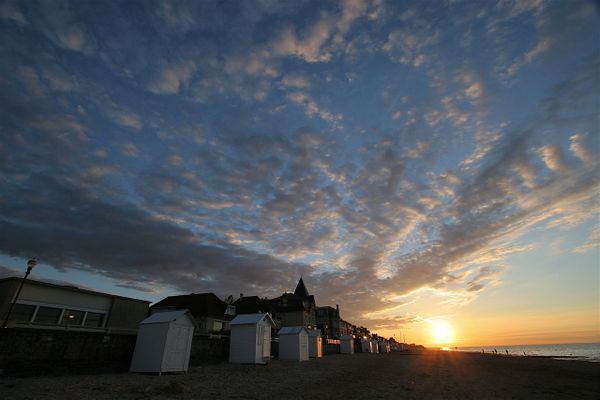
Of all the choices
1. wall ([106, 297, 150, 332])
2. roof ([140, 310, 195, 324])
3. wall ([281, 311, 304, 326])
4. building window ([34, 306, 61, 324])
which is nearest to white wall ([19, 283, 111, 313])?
building window ([34, 306, 61, 324])

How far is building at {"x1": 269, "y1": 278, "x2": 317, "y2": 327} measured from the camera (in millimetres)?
72688

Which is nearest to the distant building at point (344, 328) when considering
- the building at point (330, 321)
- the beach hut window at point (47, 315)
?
the building at point (330, 321)

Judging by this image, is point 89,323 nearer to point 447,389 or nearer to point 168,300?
point 168,300

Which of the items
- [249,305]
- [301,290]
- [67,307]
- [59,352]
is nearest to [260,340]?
[59,352]

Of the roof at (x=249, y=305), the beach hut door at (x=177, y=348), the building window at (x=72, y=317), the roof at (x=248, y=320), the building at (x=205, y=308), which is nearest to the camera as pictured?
the beach hut door at (x=177, y=348)

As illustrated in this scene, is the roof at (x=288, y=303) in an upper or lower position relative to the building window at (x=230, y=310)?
upper

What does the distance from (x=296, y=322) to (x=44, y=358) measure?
204 ft

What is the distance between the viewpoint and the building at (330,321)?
91.8 metres

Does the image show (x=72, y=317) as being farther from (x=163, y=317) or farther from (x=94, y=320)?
(x=163, y=317)

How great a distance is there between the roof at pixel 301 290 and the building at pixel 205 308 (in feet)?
114

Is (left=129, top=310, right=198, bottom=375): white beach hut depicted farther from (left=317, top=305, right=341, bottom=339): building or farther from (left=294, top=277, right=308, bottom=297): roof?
(left=317, top=305, right=341, bottom=339): building

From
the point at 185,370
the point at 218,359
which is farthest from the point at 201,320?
the point at 185,370

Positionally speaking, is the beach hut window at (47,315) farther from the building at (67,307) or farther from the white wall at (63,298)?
the white wall at (63,298)

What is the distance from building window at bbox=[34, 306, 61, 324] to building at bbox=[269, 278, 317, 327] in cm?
4570
